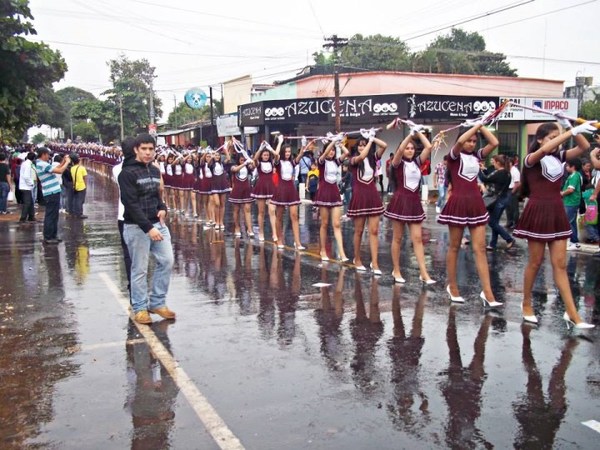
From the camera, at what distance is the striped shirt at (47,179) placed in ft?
42.6

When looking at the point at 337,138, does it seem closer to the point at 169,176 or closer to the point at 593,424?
the point at 593,424

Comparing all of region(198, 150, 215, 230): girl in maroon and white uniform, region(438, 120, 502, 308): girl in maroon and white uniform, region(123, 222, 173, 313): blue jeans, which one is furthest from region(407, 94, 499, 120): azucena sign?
region(123, 222, 173, 313): blue jeans

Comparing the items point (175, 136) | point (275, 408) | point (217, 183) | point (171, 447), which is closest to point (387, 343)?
point (275, 408)

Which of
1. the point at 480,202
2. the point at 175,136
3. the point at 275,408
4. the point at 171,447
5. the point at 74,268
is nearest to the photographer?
the point at 171,447

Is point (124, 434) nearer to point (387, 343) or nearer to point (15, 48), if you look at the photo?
point (387, 343)

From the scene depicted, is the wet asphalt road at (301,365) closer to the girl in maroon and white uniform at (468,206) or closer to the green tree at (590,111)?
the girl in maroon and white uniform at (468,206)

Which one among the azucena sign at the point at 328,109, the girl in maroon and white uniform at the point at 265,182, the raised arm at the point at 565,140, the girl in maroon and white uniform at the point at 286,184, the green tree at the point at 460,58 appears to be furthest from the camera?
the green tree at the point at 460,58

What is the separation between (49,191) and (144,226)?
7.67 m

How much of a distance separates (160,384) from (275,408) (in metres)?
1.03

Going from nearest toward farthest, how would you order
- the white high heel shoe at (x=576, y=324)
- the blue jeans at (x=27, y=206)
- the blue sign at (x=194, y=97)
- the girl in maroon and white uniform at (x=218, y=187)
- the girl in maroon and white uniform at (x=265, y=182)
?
the white high heel shoe at (x=576, y=324)
the girl in maroon and white uniform at (x=265, y=182)
the girl in maroon and white uniform at (x=218, y=187)
the blue jeans at (x=27, y=206)
the blue sign at (x=194, y=97)

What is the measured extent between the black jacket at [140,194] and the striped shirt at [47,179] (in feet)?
24.0

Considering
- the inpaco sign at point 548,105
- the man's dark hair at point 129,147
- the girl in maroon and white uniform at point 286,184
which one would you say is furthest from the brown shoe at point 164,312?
the inpaco sign at point 548,105

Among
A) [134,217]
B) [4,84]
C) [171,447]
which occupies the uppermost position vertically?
[4,84]

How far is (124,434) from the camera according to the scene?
3.97 meters
